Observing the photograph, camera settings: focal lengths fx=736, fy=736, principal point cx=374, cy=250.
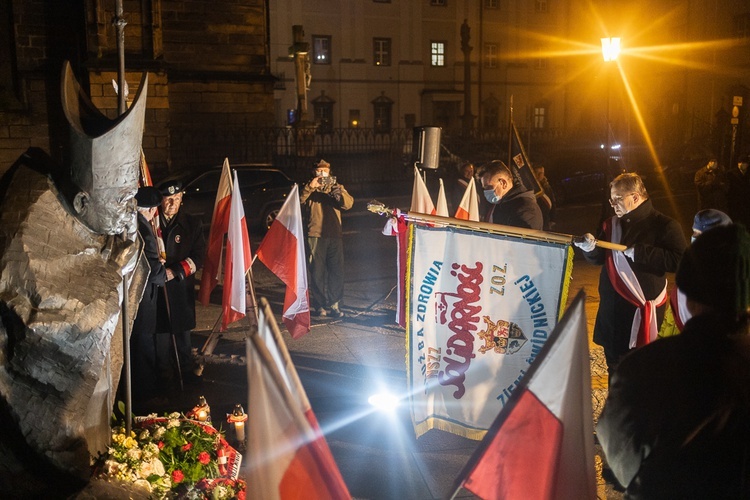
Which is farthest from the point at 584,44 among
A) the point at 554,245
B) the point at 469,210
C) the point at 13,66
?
the point at 554,245

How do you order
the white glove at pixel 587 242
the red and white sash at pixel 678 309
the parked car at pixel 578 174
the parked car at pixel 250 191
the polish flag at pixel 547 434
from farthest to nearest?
the parked car at pixel 578 174 < the parked car at pixel 250 191 < the white glove at pixel 587 242 < the red and white sash at pixel 678 309 < the polish flag at pixel 547 434

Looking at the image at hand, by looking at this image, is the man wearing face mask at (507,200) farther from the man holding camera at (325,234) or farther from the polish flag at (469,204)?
the man holding camera at (325,234)

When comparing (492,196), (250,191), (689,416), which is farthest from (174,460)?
(250,191)

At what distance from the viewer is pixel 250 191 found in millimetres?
16250

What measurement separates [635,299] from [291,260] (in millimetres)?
3549

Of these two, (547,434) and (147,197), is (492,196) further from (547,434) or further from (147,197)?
(547,434)

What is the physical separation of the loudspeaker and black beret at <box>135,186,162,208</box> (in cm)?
360

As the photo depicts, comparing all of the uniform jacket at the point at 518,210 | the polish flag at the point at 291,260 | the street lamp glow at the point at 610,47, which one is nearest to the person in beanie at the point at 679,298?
the uniform jacket at the point at 518,210

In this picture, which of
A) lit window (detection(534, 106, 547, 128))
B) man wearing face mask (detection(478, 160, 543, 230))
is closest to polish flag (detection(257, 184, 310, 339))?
man wearing face mask (detection(478, 160, 543, 230))

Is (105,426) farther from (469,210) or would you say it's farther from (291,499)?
(469,210)

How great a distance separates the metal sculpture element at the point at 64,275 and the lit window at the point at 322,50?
43.3 meters

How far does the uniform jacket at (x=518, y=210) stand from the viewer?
6219mm

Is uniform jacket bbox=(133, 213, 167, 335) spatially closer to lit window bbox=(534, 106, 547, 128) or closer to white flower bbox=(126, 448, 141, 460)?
white flower bbox=(126, 448, 141, 460)

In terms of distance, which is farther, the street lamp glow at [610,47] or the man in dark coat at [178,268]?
the street lamp glow at [610,47]
